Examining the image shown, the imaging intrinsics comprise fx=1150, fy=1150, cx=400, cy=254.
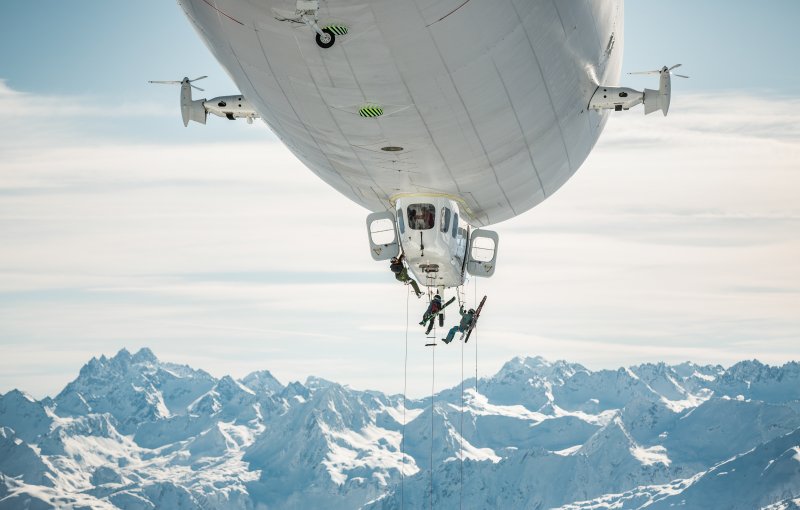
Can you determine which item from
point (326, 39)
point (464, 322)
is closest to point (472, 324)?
point (464, 322)

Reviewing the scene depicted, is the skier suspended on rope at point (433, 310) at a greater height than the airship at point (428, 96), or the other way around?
the airship at point (428, 96)

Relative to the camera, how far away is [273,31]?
104ft

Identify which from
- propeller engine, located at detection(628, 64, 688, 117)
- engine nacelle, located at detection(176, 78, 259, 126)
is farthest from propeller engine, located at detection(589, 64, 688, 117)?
engine nacelle, located at detection(176, 78, 259, 126)

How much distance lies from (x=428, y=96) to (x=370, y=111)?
1923 mm

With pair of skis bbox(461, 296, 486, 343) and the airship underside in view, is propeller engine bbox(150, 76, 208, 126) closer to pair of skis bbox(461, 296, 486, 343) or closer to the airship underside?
the airship underside

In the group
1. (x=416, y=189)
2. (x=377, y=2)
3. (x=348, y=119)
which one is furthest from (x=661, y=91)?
(x=377, y=2)

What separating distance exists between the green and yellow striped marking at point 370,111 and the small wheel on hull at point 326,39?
3.20 m

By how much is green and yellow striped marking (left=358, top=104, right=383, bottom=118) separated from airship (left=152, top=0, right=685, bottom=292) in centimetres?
7

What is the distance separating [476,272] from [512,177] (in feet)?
24.2

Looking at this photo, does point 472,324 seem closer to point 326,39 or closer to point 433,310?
point 433,310

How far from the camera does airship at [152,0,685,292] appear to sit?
31094mm

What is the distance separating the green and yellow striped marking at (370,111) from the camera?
3406 cm

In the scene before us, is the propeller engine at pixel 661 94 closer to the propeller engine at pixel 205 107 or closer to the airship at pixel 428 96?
the airship at pixel 428 96

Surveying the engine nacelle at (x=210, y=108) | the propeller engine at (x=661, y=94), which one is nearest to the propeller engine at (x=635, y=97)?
the propeller engine at (x=661, y=94)
